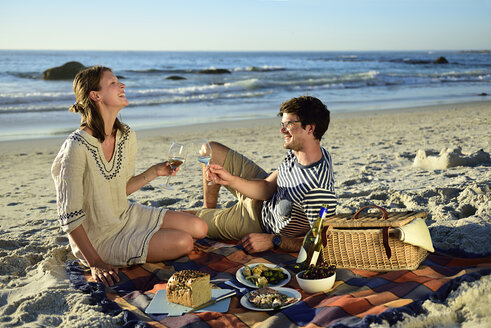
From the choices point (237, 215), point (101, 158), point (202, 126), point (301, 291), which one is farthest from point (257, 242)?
point (202, 126)

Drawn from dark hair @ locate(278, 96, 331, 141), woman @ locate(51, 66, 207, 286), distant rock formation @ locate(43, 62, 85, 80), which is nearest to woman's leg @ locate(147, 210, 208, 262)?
woman @ locate(51, 66, 207, 286)

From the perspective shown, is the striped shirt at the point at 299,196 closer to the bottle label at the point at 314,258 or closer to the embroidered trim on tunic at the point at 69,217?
the bottle label at the point at 314,258

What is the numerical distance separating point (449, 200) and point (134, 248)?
11.1ft

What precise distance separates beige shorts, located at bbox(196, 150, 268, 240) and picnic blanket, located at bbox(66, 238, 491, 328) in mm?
341

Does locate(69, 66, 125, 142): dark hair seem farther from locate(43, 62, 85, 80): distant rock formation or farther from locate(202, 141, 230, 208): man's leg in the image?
locate(43, 62, 85, 80): distant rock formation

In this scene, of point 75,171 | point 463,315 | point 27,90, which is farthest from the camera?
point 27,90

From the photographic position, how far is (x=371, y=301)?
3049 millimetres

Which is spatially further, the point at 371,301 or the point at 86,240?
the point at 86,240

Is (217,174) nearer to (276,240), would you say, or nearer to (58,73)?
(276,240)

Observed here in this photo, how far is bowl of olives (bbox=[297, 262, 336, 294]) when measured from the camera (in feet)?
10.9

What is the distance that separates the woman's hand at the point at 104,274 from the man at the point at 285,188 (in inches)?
41.1

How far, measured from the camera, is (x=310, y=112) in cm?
391

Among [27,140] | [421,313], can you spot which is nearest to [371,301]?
[421,313]

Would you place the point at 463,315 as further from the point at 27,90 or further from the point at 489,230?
the point at 27,90
